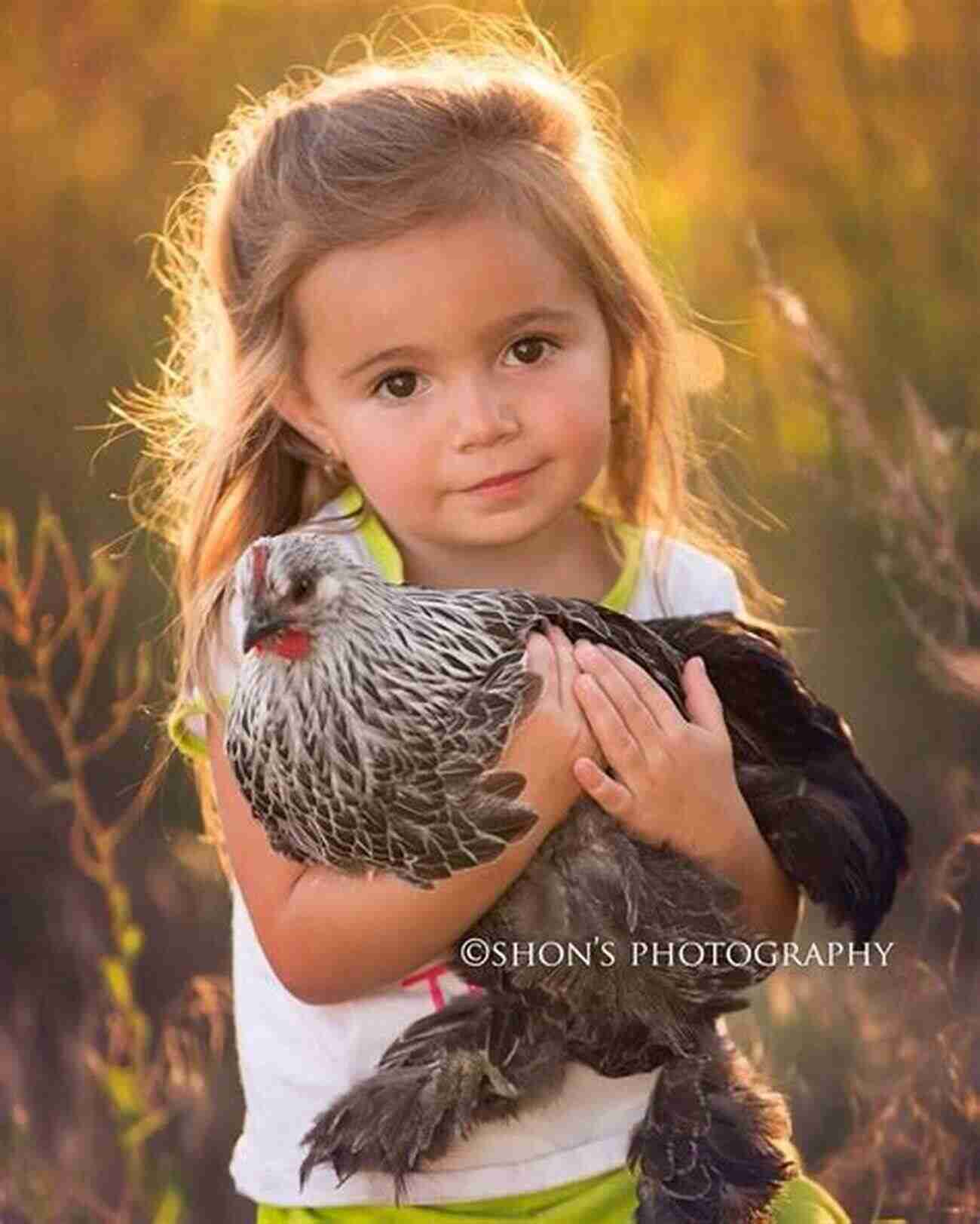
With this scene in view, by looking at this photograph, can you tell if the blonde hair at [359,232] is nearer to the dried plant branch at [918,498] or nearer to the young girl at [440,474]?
the young girl at [440,474]

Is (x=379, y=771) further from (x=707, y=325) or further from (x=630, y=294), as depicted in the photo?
(x=707, y=325)

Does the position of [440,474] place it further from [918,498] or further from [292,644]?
[918,498]

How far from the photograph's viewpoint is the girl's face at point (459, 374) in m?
1.42

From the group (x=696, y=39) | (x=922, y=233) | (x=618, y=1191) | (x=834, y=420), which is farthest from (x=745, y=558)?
(x=618, y=1191)

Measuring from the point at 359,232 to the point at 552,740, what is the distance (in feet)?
1.28

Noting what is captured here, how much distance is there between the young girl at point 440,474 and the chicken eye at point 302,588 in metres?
0.05

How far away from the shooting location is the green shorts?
1554mm

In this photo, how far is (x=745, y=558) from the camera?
1795 millimetres

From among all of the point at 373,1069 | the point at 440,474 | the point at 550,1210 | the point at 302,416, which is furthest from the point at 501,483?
the point at 550,1210

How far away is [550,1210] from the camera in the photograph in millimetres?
1567

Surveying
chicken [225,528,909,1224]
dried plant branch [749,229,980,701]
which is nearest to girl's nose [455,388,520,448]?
chicken [225,528,909,1224]

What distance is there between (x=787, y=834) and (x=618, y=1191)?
1.05ft

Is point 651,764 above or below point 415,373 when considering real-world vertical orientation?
below

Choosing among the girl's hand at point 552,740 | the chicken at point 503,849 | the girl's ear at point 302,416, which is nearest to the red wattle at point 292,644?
the chicken at point 503,849
